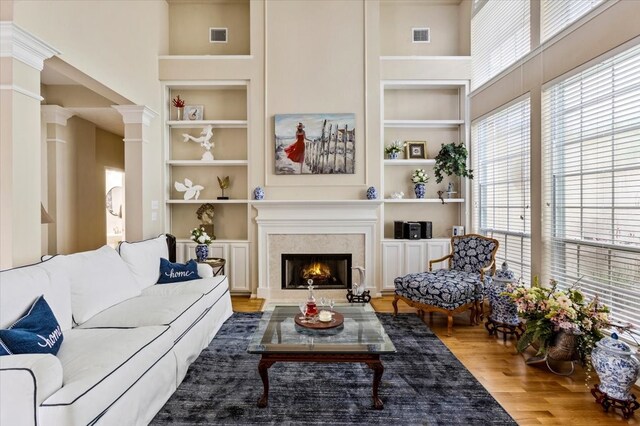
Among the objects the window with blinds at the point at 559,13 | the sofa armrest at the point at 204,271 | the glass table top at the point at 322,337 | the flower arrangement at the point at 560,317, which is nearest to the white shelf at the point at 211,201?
the sofa armrest at the point at 204,271

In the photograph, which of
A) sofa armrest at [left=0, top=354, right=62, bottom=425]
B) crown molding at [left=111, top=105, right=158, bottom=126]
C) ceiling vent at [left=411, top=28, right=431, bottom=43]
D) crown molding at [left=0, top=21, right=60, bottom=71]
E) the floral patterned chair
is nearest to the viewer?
sofa armrest at [left=0, top=354, right=62, bottom=425]

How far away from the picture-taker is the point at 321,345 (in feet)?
6.97

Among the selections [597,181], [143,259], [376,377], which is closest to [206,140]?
[143,259]

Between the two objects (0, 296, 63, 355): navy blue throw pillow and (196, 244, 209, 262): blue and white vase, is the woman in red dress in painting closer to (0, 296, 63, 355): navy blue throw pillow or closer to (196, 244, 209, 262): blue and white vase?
(196, 244, 209, 262): blue and white vase

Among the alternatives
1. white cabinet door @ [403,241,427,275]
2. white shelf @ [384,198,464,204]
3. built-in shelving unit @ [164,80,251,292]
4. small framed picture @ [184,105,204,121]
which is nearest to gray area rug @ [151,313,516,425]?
white cabinet door @ [403,241,427,275]

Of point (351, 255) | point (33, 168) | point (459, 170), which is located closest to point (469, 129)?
point (459, 170)

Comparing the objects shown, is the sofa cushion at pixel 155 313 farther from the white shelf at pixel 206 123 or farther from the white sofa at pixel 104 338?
the white shelf at pixel 206 123

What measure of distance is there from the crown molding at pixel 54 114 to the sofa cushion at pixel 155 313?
308 centimetres

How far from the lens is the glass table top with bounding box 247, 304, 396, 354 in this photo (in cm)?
207

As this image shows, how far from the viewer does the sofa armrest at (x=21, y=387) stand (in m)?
1.29

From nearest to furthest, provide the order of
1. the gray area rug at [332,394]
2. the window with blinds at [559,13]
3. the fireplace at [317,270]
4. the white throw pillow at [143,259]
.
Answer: the gray area rug at [332,394] < the window with blinds at [559,13] < the white throw pillow at [143,259] < the fireplace at [317,270]

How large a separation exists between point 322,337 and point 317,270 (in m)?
2.45

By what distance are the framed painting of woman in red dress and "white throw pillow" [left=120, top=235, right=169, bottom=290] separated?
6.28 ft

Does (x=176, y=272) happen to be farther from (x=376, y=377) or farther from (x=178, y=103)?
(x=178, y=103)
